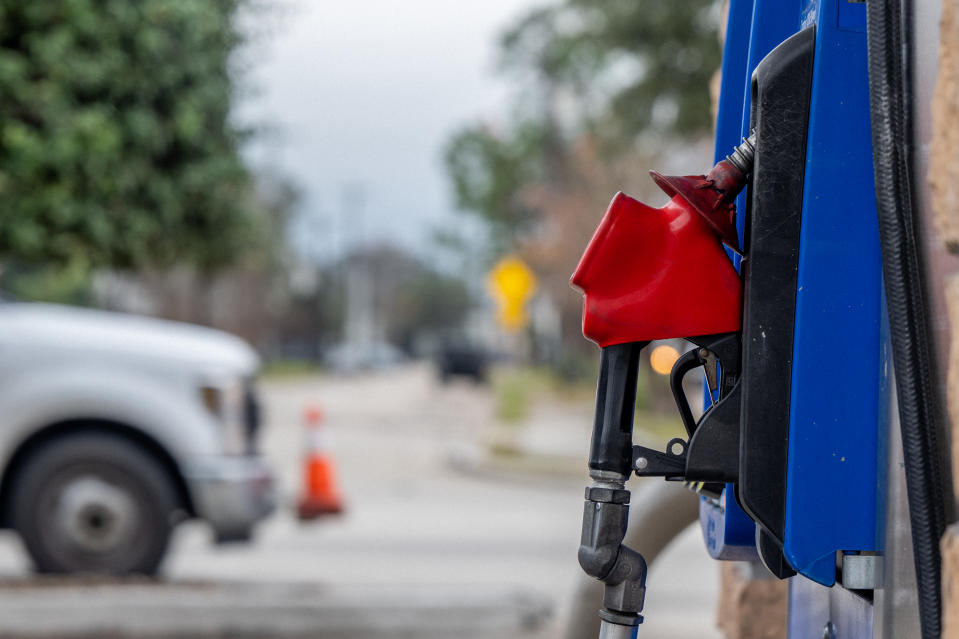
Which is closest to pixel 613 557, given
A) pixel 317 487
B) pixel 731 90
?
pixel 731 90

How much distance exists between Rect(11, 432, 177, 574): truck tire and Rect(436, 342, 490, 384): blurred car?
34.7m

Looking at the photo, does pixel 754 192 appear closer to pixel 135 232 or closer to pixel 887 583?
pixel 887 583

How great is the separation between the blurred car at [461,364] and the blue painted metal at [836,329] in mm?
38985

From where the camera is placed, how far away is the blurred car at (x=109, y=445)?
Answer: 5422 millimetres

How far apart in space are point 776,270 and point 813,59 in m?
0.26

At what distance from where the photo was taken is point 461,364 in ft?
133

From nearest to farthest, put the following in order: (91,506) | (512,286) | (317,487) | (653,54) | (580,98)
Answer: (91,506) → (317,487) → (653,54) → (512,286) → (580,98)

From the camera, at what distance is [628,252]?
1.29m

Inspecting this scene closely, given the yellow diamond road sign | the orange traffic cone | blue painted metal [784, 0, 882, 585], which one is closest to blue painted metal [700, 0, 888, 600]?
blue painted metal [784, 0, 882, 585]

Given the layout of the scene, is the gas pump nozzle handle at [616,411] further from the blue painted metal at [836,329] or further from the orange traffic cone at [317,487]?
Result: the orange traffic cone at [317,487]

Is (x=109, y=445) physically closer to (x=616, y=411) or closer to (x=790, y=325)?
(x=616, y=411)

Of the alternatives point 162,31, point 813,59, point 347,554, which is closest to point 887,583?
point 813,59

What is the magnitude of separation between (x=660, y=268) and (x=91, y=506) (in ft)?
15.7

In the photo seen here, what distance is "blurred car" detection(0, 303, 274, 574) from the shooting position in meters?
5.42
